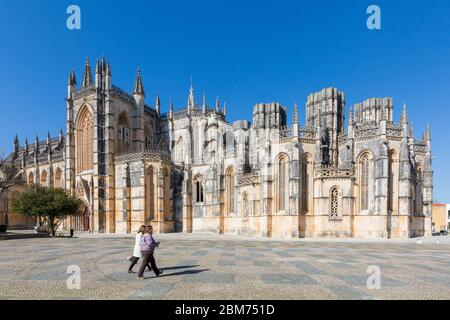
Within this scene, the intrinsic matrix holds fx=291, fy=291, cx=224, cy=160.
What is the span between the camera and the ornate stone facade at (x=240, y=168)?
3141 centimetres

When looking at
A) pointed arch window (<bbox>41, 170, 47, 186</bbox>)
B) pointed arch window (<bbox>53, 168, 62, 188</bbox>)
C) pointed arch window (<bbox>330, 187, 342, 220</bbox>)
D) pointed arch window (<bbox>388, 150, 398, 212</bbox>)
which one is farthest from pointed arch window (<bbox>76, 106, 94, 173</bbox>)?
pointed arch window (<bbox>388, 150, 398, 212</bbox>)

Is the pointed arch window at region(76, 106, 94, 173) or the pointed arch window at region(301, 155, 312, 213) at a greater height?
the pointed arch window at region(76, 106, 94, 173)

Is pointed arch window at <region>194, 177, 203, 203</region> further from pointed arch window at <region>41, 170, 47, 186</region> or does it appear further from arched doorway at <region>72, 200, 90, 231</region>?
pointed arch window at <region>41, 170, 47, 186</region>

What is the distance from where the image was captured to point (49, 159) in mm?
54875

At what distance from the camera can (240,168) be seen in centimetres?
3972

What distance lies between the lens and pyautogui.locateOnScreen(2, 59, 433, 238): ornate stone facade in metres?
31.4

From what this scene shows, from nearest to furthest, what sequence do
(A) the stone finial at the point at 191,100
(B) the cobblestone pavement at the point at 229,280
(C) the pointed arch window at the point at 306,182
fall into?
(B) the cobblestone pavement at the point at 229,280 → (C) the pointed arch window at the point at 306,182 → (A) the stone finial at the point at 191,100

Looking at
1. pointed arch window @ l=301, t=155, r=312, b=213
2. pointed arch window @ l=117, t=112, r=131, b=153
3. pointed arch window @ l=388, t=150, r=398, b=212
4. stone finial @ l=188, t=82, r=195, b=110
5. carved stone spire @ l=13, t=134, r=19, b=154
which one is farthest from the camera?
carved stone spire @ l=13, t=134, r=19, b=154

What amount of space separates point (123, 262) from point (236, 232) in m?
26.6

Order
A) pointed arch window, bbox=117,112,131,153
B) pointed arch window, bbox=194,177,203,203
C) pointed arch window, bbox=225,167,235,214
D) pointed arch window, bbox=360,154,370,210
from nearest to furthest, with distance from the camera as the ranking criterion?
1. pointed arch window, bbox=360,154,370,210
2. pointed arch window, bbox=225,167,235,214
3. pointed arch window, bbox=194,177,203,203
4. pointed arch window, bbox=117,112,131,153

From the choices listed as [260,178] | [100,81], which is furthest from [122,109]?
[260,178]

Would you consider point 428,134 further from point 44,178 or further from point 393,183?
point 44,178

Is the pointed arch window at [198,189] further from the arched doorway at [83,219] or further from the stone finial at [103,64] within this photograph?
the stone finial at [103,64]

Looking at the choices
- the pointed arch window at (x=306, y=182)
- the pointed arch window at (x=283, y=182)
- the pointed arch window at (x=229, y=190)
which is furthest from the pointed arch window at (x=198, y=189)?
the pointed arch window at (x=306, y=182)
